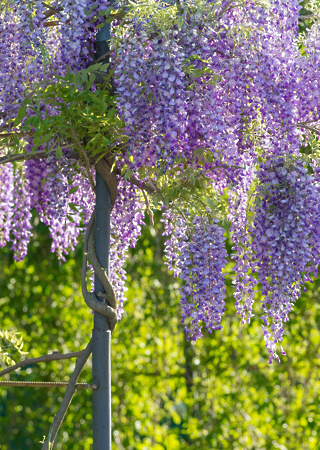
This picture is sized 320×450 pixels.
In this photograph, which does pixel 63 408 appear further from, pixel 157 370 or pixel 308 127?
pixel 157 370

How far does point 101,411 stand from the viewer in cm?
180

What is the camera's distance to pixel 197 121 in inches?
67.6

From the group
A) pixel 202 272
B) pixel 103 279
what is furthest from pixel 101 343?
pixel 202 272

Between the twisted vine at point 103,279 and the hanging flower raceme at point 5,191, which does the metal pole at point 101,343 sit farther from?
the hanging flower raceme at point 5,191

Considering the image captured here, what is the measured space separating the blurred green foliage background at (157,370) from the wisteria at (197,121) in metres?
1.82

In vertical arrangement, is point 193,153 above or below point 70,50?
below

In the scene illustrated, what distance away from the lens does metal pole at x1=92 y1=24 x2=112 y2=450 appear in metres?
1.80

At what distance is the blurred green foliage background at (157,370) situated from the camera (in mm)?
3717

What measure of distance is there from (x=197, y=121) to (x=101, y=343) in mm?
Answer: 656

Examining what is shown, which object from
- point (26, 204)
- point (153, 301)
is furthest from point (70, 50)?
point (153, 301)

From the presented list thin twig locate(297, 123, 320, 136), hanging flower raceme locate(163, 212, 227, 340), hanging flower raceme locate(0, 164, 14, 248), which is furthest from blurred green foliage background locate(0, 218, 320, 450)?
hanging flower raceme locate(163, 212, 227, 340)

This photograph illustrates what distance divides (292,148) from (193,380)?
225 centimetres

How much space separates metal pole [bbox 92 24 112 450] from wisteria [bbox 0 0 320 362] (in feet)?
0.22

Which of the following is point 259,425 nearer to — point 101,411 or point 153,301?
point 153,301
